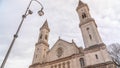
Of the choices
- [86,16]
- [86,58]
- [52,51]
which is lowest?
[86,58]

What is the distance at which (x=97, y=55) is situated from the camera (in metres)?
21.7

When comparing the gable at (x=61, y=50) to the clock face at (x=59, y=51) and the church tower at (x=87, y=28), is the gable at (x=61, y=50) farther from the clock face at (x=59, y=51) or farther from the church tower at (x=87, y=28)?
the church tower at (x=87, y=28)

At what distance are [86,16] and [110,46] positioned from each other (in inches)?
650

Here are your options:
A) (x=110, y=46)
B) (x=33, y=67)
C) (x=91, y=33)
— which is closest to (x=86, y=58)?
(x=91, y=33)

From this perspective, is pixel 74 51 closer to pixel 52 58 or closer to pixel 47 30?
pixel 52 58

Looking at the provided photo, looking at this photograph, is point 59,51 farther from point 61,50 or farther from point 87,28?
point 87,28

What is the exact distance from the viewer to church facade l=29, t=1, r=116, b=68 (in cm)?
2148

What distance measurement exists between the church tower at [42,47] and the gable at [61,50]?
5.56ft

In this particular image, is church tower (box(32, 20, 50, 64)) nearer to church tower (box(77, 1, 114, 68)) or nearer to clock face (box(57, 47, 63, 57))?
clock face (box(57, 47, 63, 57))

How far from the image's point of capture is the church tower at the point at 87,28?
79.3ft

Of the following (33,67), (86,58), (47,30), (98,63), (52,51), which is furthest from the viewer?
(47,30)

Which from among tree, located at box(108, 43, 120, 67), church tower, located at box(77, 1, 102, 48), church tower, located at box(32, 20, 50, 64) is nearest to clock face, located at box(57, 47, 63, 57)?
church tower, located at box(32, 20, 50, 64)

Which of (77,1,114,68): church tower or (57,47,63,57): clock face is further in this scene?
(57,47,63,57): clock face

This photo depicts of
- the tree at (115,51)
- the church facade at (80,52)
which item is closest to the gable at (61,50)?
the church facade at (80,52)
